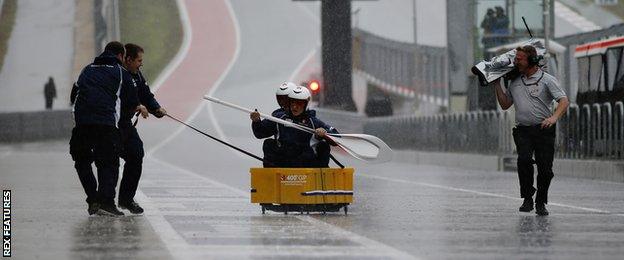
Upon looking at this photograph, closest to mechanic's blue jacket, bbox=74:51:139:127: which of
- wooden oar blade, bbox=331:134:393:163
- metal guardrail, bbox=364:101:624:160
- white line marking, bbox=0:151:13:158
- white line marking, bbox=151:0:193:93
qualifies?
wooden oar blade, bbox=331:134:393:163

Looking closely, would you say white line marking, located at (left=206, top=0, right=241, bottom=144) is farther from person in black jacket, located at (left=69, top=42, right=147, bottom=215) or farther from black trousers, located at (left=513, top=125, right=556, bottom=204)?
person in black jacket, located at (left=69, top=42, right=147, bottom=215)

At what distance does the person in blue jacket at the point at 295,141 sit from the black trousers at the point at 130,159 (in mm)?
1169

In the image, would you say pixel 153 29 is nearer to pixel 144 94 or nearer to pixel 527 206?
pixel 144 94

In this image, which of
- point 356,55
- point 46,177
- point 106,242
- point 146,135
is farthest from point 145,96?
point 356,55

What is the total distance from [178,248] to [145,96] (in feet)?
17.4

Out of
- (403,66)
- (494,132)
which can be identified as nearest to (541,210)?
(494,132)

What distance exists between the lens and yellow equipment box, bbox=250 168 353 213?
17.7 metres

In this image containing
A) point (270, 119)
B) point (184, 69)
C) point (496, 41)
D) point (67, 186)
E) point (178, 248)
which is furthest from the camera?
point (184, 69)

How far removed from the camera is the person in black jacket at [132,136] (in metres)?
18.1

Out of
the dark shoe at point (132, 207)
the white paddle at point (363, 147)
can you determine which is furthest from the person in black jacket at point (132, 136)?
the white paddle at point (363, 147)

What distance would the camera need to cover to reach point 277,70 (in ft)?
363

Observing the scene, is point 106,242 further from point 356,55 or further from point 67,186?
point 356,55

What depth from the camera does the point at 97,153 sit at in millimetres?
17625

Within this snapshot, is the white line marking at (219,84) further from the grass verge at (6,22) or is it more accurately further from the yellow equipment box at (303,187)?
the yellow equipment box at (303,187)
